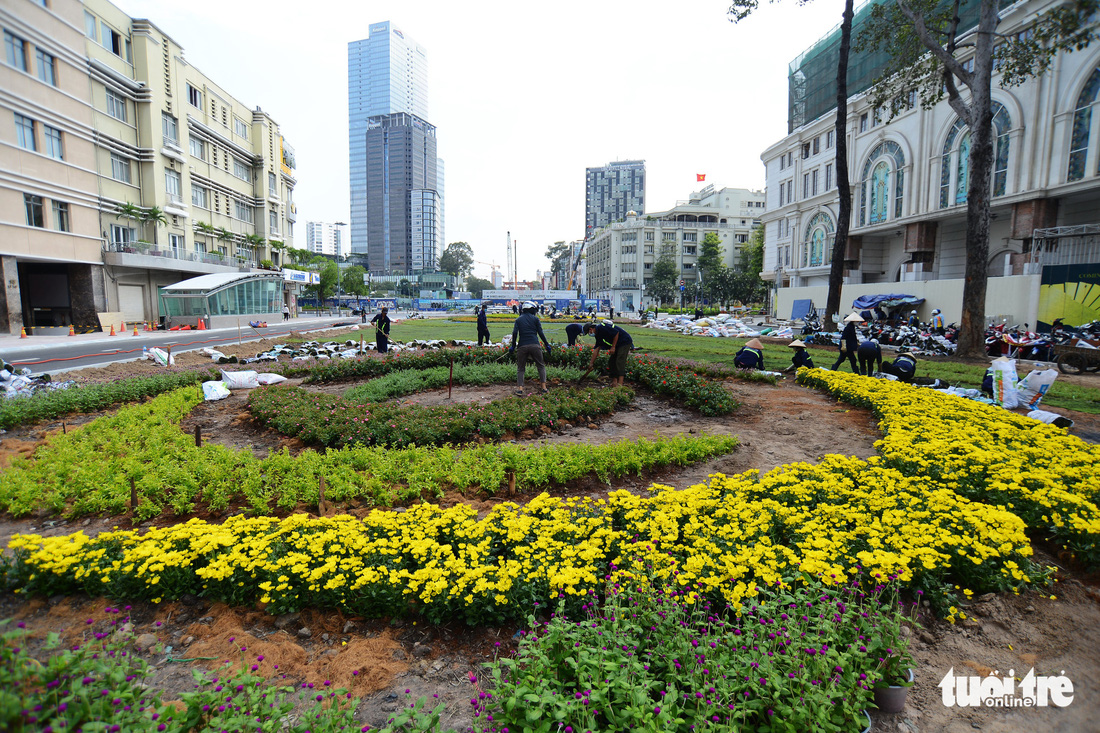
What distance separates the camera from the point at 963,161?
30.8 meters

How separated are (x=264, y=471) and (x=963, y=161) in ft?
130

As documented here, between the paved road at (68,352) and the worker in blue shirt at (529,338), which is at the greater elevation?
the worker in blue shirt at (529,338)

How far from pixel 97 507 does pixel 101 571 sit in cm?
225

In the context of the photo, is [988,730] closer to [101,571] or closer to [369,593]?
[369,593]

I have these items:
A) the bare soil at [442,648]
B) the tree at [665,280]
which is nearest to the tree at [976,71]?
the bare soil at [442,648]

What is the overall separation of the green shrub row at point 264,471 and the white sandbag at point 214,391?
336 cm

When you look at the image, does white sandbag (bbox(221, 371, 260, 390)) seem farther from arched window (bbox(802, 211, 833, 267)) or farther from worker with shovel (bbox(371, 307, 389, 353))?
arched window (bbox(802, 211, 833, 267))

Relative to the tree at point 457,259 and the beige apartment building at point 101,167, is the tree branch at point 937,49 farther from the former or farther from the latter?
the tree at point 457,259

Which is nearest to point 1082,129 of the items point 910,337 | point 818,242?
point 910,337

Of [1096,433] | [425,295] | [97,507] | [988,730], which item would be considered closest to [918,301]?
[1096,433]

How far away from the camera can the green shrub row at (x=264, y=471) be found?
18.4 feet

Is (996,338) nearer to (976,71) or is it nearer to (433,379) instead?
(976,71)

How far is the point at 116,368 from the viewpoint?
15.2 meters

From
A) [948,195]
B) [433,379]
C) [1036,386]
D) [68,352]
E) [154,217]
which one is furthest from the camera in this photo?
[154,217]
